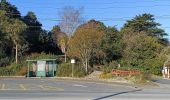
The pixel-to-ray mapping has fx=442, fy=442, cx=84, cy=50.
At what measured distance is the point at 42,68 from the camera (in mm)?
63562

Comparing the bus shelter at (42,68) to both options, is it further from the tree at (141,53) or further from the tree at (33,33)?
the tree at (33,33)

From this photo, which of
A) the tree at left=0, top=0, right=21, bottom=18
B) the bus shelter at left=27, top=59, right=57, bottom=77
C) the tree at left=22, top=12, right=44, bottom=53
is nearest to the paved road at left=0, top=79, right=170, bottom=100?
the bus shelter at left=27, top=59, right=57, bottom=77

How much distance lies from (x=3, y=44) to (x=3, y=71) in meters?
7.25

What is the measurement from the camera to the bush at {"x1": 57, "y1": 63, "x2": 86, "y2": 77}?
6067cm

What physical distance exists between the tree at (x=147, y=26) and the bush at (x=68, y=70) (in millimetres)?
24692

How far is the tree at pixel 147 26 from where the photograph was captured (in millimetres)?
85375

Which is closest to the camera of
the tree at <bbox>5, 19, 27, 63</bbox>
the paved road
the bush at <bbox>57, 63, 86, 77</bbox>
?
the paved road

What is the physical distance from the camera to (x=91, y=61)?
6688 centimetres

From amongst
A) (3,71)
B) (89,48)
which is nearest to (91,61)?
(89,48)

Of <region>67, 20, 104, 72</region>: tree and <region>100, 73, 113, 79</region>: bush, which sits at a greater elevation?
<region>67, 20, 104, 72</region>: tree

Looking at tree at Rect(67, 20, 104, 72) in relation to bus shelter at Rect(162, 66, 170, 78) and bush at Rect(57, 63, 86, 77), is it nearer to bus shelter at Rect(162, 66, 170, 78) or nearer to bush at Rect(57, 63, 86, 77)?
bush at Rect(57, 63, 86, 77)

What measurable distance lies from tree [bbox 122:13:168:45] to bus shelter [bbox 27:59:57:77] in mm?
25112

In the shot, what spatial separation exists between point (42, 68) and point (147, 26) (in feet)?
105

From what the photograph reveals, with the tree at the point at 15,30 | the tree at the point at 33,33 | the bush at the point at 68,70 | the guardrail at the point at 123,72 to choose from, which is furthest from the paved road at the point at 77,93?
the tree at the point at 33,33
